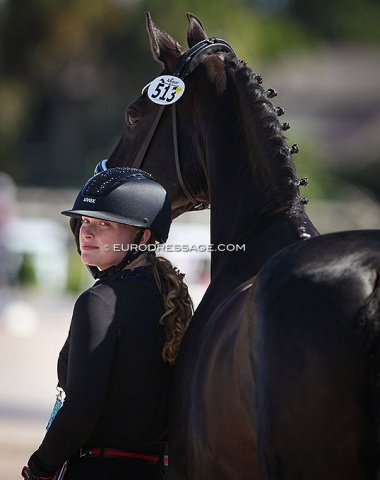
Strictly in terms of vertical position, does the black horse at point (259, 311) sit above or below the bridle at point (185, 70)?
below

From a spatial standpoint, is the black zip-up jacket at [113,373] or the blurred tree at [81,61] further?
the blurred tree at [81,61]

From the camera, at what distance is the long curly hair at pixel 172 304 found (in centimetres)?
332

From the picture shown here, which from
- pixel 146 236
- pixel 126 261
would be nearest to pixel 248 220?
pixel 146 236

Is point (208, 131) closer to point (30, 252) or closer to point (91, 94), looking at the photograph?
point (30, 252)

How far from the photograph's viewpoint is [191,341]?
10.9 ft

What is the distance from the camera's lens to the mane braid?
141 inches

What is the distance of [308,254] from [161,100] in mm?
1599

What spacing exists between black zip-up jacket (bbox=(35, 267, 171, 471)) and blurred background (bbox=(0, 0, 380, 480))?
18.4ft

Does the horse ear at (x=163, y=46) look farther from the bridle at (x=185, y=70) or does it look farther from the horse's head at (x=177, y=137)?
the bridle at (x=185, y=70)

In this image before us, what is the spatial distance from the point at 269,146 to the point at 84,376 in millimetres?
1148

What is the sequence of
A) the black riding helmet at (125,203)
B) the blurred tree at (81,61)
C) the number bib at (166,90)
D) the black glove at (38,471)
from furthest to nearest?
the blurred tree at (81,61) < the number bib at (166,90) < the black riding helmet at (125,203) < the black glove at (38,471)

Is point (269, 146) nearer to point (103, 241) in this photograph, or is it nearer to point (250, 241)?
point (250, 241)

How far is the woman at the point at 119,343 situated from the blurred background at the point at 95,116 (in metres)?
5.56

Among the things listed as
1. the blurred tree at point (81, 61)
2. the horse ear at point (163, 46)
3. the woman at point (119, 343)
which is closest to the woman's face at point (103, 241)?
→ the woman at point (119, 343)
